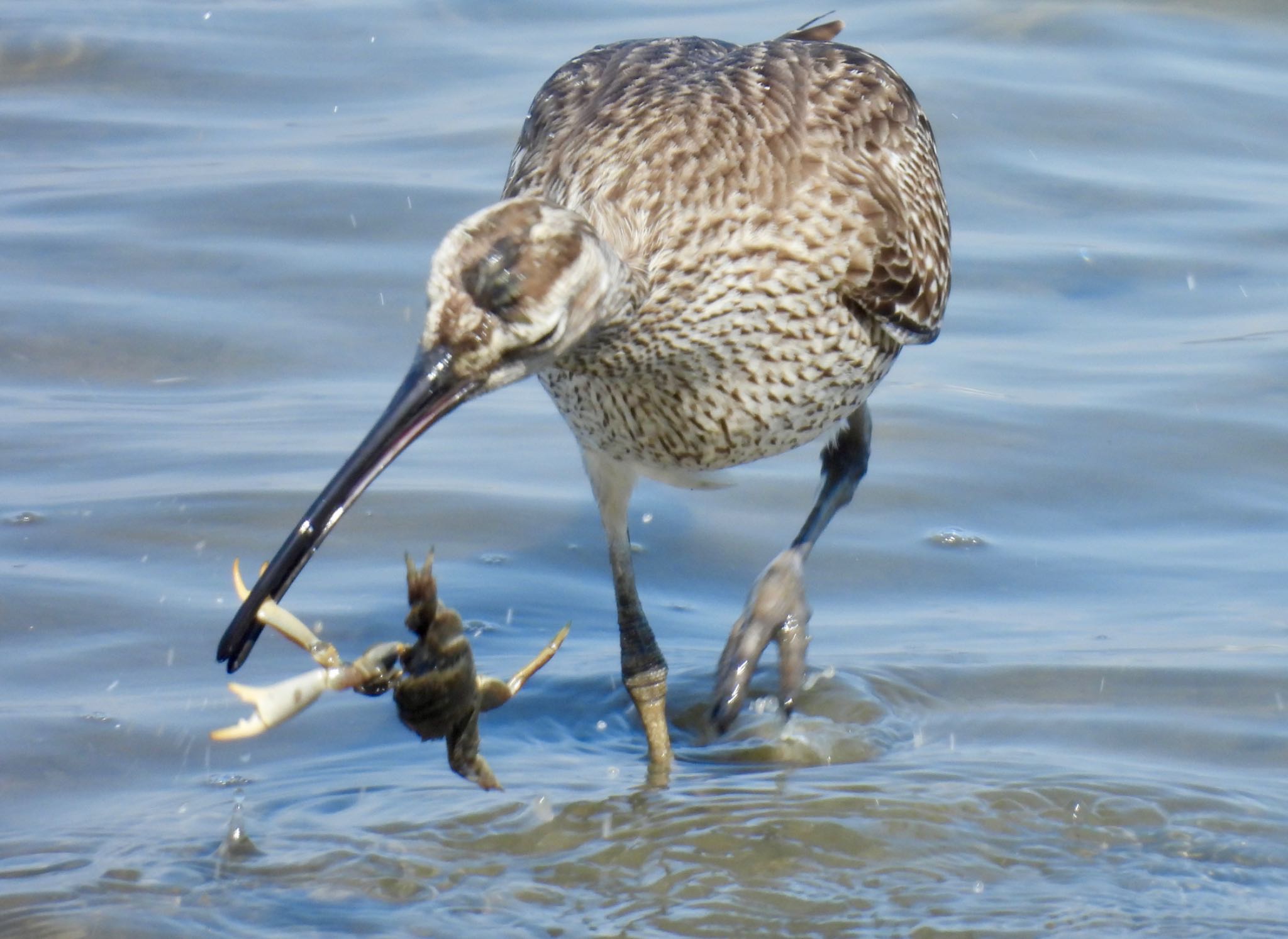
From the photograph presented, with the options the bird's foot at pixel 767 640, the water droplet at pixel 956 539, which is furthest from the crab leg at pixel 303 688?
the water droplet at pixel 956 539

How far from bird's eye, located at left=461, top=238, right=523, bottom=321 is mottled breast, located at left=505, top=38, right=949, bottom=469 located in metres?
0.66

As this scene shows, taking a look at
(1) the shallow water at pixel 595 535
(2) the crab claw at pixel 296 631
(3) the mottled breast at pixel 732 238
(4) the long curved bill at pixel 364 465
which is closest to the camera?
(2) the crab claw at pixel 296 631

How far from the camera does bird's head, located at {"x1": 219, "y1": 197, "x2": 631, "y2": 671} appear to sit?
457 cm

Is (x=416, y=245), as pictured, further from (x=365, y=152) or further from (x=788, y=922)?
(x=788, y=922)

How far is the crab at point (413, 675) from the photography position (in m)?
4.29

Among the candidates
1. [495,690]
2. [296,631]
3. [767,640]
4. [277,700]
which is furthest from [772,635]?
[277,700]

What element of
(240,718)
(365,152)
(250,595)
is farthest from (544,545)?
(365,152)

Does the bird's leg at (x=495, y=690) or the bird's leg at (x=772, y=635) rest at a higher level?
the bird's leg at (x=495, y=690)

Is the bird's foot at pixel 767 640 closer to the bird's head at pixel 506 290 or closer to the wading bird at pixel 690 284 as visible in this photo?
the wading bird at pixel 690 284

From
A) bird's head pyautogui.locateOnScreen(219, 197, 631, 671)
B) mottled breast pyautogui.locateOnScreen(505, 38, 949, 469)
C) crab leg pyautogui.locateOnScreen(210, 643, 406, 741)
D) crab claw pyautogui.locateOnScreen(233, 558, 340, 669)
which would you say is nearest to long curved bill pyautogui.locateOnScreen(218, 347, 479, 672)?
bird's head pyautogui.locateOnScreen(219, 197, 631, 671)

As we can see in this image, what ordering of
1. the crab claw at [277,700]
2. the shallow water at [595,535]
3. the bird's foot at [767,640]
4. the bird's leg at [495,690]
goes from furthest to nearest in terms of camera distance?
the bird's foot at [767,640] → the shallow water at [595,535] → the bird's leg at [495,690] → the crab claw at [277,700]

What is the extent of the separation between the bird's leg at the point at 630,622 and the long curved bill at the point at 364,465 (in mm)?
1810

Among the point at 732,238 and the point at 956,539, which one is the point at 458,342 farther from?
the point at 956,539

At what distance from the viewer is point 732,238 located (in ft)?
Answer: 18.8
